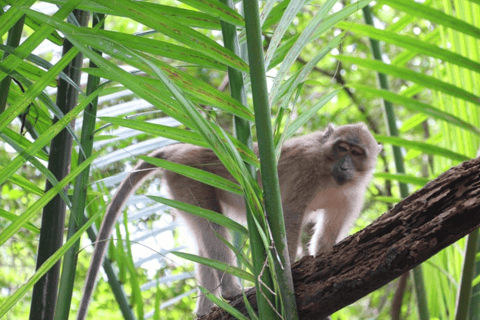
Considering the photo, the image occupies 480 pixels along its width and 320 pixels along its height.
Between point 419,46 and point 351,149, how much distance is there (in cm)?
166

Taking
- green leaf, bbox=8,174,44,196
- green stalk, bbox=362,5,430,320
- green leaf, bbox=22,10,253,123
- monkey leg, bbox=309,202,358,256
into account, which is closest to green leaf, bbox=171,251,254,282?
green leaf, bbox=22,10,253,123

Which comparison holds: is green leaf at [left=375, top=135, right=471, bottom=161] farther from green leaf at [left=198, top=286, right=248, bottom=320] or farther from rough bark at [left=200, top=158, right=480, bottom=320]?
green leaf at [left=198, top=286, right=248, bottom=320]

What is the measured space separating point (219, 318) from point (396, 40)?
1131 millimetres

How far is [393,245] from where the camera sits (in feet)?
3.52

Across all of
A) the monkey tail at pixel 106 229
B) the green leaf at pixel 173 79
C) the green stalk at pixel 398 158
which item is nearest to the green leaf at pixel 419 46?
the green stalk at pixel 398 158

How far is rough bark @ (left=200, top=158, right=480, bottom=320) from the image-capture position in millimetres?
1053

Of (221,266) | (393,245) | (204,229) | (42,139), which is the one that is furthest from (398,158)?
(42,139)

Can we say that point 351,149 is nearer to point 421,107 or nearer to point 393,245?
point 421,107

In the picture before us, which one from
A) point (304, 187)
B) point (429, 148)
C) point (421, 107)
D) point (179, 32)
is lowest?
point (179, 32)

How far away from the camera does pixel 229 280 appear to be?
265cm

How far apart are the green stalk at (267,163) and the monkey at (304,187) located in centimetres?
176

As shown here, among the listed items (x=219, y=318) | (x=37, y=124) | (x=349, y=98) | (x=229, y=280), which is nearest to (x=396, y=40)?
(x=219, y=318)

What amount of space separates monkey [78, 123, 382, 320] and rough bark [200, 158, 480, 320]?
1.66m

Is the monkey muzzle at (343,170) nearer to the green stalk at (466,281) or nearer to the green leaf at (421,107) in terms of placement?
the green leaf at (421,107)
